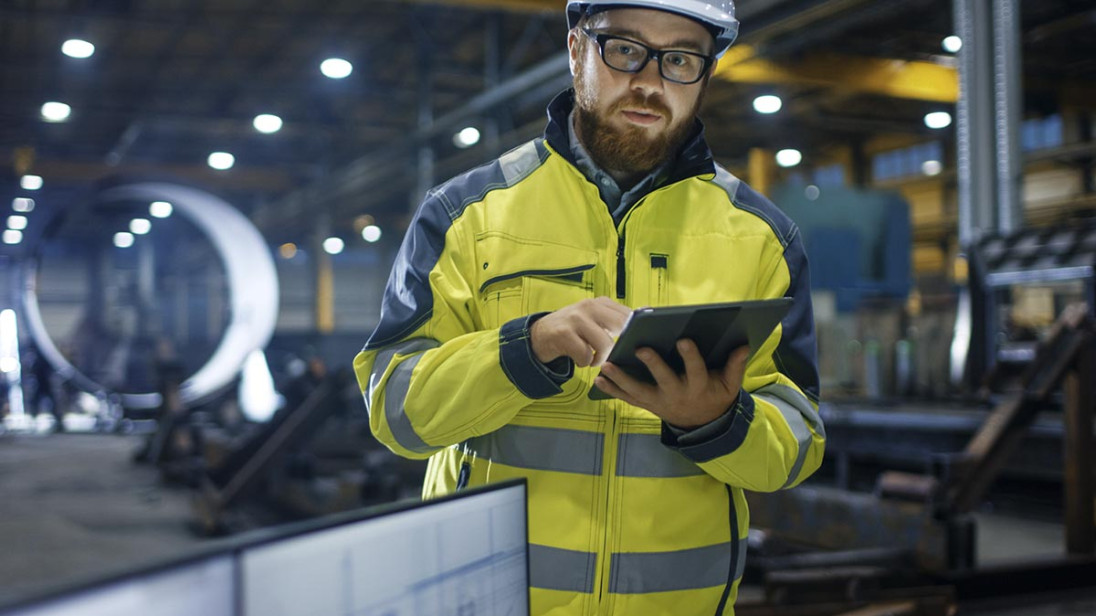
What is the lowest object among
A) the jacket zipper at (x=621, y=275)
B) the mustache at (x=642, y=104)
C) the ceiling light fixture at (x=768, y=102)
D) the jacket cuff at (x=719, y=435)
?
the jacket cuff at (x=719, y=435)

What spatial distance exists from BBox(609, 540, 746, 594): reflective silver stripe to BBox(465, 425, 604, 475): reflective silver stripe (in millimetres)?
112

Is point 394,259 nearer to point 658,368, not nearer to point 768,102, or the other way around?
point 658,368

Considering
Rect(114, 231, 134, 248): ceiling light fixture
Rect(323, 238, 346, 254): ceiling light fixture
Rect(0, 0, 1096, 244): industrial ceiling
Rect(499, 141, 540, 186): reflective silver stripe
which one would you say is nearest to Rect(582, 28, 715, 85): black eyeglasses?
Rect(499, 141, 540, 186): reflective silver stripe

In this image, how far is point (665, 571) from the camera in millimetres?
1074

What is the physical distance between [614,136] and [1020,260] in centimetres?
465

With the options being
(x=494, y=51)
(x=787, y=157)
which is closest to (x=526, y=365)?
(x=494, y=51)

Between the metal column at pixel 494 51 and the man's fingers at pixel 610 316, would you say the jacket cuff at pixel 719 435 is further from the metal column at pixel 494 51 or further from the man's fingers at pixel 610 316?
the metal column at pixel 494 51

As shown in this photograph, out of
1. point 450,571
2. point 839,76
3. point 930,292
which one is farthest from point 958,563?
point 930,292

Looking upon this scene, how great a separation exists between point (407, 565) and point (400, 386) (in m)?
0.40

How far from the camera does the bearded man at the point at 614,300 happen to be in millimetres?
1049

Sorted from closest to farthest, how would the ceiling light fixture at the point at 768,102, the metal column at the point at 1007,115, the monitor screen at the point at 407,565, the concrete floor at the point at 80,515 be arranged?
the monitor screen at the point at 407,565, the concrete floor at the point at 80,515, the metal column at the point at 1007,115, the ceiling light fixture at the point at 768,102

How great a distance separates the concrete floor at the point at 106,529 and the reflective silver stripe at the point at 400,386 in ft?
8.13

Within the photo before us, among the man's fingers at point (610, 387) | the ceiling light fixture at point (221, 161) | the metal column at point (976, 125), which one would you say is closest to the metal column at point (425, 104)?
the ceiling light fixture at point (221, 161)

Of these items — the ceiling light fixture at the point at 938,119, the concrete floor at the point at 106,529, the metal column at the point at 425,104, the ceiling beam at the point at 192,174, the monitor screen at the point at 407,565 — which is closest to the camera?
the monitor screen at the point at 407,565
